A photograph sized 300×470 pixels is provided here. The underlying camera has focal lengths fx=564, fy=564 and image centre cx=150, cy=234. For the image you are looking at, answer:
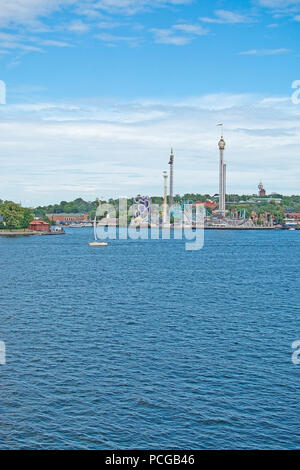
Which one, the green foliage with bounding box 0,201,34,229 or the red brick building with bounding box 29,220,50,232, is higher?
the green foliage with bounding box 0,201,34,229

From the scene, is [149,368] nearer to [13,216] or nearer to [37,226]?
[13,216]

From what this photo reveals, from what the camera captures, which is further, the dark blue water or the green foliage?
the green foliage

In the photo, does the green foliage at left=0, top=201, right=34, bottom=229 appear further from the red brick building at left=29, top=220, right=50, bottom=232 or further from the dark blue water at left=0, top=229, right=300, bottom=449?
the dark blue water at left=0, top=229, right=300, bottom=449

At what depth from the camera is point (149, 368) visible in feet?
84.7

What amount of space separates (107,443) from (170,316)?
1899 centimetres

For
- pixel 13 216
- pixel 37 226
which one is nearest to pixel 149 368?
pixel 13 216

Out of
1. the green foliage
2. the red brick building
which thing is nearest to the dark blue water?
the green foliage

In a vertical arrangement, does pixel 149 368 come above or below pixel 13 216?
below

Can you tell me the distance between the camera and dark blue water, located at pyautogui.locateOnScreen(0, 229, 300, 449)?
19391mm

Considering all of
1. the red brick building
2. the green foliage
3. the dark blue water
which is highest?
the green foliage

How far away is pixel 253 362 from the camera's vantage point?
26703 mm

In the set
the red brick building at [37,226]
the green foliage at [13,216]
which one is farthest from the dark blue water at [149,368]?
the red brick building at [37,226]
